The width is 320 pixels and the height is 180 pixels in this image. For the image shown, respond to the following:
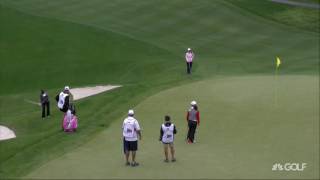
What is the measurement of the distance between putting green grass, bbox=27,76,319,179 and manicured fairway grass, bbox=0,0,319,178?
82mm

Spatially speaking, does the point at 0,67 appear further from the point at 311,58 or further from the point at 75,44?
the point at 311,58

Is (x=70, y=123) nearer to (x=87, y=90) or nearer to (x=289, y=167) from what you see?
(x=289, y=167)

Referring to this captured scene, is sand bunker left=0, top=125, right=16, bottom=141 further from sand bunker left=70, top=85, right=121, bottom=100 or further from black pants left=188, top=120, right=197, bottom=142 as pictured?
black pants left=188, top=120, right=197, bottom=142

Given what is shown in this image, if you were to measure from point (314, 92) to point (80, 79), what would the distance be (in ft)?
61.3

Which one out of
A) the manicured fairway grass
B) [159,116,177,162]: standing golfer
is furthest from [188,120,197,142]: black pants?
[159,116,177,162]: standing golfer

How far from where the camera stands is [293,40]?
4953 centimetres

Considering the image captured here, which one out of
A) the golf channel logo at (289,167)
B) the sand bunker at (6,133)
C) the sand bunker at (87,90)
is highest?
the sand bunker at (87,90)

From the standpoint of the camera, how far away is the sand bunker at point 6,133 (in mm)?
26797

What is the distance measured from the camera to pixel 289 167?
19219 mm

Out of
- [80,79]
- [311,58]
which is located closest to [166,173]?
[80,79]

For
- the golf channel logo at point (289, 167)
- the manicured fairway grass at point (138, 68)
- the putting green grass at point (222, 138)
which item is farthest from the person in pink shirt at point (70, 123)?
the golf channel logo at point (289, 167)

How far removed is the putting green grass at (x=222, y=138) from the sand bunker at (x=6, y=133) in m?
5.42

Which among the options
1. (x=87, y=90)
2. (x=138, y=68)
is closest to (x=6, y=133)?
(x=87, y=90)

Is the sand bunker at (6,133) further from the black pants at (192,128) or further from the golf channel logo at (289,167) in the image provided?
the golf channel logo at (289,167)
